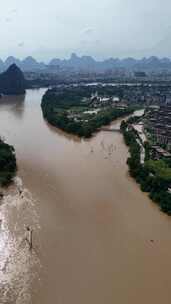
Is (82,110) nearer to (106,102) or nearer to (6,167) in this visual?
(106,102)

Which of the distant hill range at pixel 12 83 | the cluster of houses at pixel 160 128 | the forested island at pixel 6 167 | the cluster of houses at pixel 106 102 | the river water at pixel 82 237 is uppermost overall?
the distant hill range at pixel 12 83

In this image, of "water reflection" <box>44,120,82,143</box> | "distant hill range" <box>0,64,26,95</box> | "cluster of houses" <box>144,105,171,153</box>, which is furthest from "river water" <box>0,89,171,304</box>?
"distant hill range" <box>0,64,26,95</box>

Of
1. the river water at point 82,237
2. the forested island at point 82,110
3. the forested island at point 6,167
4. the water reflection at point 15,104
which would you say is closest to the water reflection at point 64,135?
the forested island at point 82,110

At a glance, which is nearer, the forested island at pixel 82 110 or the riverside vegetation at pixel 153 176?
the riverside vegetation at pixel 153 176

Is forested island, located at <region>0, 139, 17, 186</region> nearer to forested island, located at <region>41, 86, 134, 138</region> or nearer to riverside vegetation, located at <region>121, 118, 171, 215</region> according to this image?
riverside vegetation, located at <region>121, 118, 171, 215</region>

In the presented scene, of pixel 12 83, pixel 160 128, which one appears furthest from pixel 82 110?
pixel 12 83

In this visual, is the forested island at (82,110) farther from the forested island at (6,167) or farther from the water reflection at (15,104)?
the forested island at (6,167)
